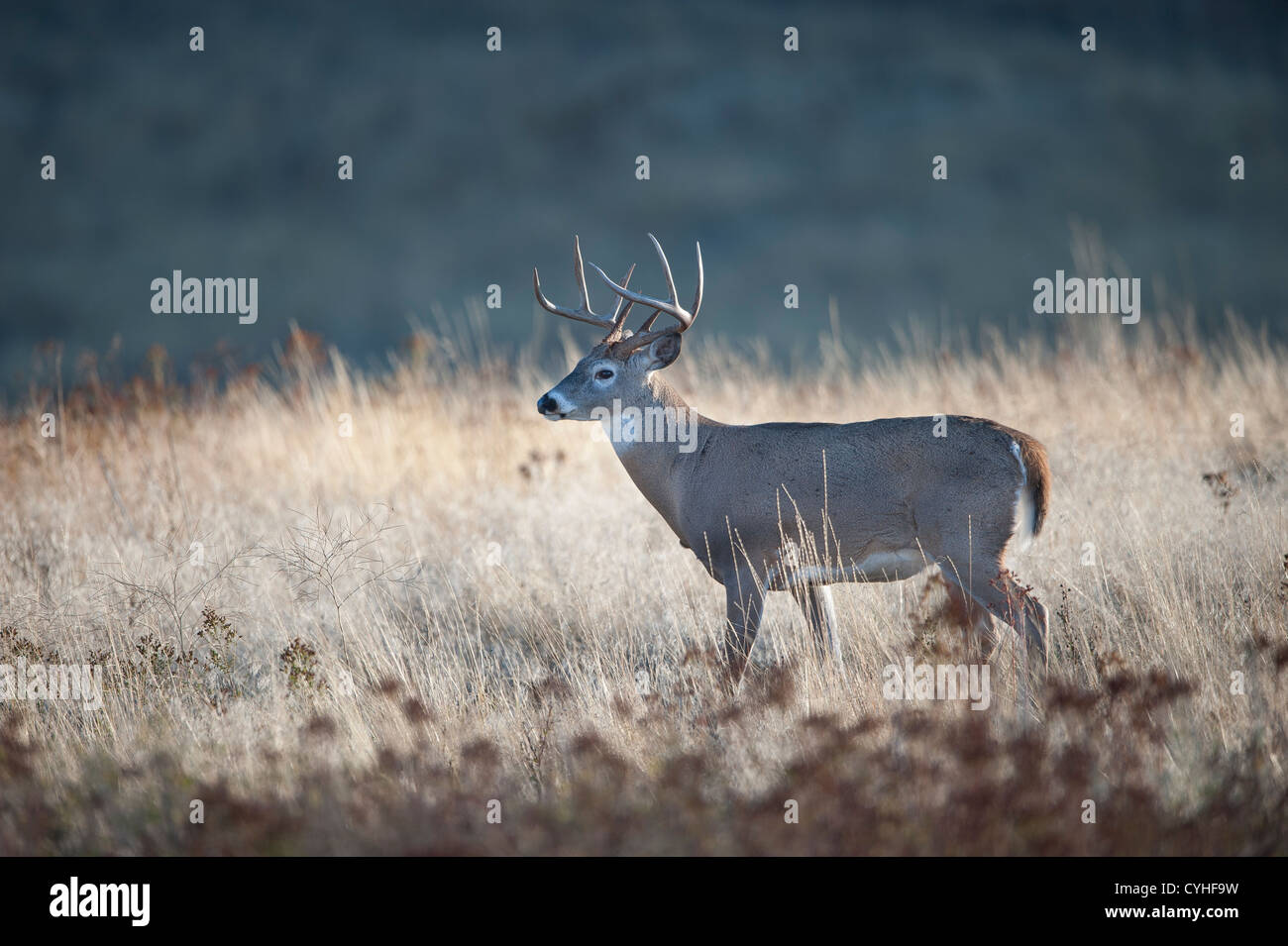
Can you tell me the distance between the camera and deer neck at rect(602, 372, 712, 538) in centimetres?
668

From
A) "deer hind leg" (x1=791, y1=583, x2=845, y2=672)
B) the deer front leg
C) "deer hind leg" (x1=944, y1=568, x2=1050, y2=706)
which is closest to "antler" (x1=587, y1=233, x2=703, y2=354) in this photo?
the deer front leg

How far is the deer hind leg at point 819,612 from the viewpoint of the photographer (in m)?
6.16

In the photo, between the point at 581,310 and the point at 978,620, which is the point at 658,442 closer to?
the point at 581,310

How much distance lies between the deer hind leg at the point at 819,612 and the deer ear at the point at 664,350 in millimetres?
1482

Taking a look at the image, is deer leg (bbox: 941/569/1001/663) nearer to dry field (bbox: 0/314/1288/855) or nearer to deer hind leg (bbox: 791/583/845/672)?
dry field (bbox: 0/314/1288/855)

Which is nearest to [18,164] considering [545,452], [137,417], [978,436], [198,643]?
[137,417]

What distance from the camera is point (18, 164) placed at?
2930 centimetres

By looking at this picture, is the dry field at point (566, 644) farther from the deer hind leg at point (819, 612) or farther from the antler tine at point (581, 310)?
the antler tine at point (581, 310)

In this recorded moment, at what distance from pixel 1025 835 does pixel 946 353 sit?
9.48 metres

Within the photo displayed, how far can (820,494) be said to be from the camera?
614 cm

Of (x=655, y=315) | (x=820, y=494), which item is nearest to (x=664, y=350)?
(x=655, y=315)

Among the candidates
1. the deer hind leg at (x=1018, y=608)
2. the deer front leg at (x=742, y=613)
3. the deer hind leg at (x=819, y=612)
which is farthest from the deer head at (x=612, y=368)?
the deer hind leg at (x=1018, y=608)

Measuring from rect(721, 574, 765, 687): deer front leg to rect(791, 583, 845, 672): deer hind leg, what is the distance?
23 cm
